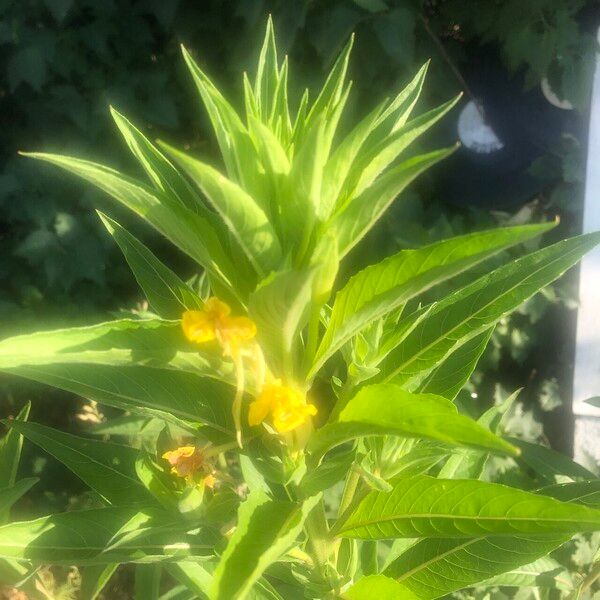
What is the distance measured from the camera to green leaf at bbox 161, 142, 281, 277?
0.56 meters

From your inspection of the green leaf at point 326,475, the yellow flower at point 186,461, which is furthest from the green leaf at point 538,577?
the yellow flower at point 186,461

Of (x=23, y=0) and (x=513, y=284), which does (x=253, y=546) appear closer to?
(x=513, y=284)

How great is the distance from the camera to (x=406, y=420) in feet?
2.03

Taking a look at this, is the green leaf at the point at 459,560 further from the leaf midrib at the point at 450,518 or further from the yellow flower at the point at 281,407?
the yellow flower at the point at 281,407

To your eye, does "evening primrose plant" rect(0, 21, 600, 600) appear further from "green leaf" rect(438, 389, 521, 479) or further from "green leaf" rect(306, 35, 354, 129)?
"green leaf" rect(438, 389, 521, 479)

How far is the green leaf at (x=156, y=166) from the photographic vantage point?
0.78m

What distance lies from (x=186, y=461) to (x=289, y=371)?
0.19 m

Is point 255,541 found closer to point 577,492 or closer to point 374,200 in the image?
point 374,200

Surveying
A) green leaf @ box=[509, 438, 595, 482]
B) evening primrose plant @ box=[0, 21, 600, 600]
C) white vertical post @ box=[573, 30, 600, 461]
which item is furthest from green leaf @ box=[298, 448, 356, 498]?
white vertical post @ box=[573, 30, 600, 461]

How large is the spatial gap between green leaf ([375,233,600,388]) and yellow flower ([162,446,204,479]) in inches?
10.3

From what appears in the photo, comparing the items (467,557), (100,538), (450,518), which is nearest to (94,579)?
(100,538)

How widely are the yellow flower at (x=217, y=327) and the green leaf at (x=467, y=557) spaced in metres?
0.55

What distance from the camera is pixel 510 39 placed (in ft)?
6.21

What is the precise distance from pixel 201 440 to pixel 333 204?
1.35 feet
